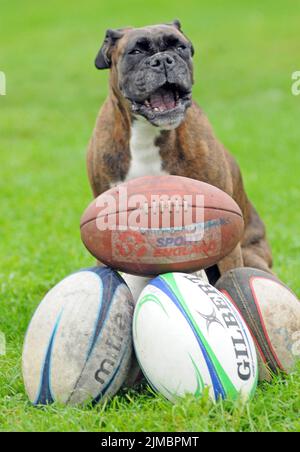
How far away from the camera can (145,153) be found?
5.03m

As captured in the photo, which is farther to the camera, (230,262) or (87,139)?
(87,139)

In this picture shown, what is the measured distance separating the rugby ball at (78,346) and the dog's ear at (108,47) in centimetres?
175

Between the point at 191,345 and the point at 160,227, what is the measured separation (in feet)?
2.12

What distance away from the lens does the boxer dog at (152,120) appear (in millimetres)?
4793

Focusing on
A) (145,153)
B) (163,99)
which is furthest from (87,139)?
(163,99)

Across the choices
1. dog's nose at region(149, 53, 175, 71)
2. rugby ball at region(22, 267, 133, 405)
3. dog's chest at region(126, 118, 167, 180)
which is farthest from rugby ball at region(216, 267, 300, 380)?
dog's nose at region(149, 53, 175, 71)

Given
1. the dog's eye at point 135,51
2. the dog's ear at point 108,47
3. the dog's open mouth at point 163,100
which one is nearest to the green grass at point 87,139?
the dog's open mouth at point 163,100

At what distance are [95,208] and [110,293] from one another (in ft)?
1.66

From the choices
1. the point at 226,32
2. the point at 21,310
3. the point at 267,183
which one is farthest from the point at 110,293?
the point at 226,32

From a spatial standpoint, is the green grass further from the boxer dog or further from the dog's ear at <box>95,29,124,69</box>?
the dog's ear at <box>95,29,124,69</box>

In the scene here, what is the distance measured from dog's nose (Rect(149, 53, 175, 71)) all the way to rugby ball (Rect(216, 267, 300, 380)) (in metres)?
1.28

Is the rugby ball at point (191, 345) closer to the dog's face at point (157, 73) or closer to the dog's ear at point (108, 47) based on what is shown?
the dog's face at point (157, 73)

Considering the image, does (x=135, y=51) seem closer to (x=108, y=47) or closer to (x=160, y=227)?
(x=108, y=47)

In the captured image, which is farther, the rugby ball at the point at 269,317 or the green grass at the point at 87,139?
the rugby ball at the point at 269,317
